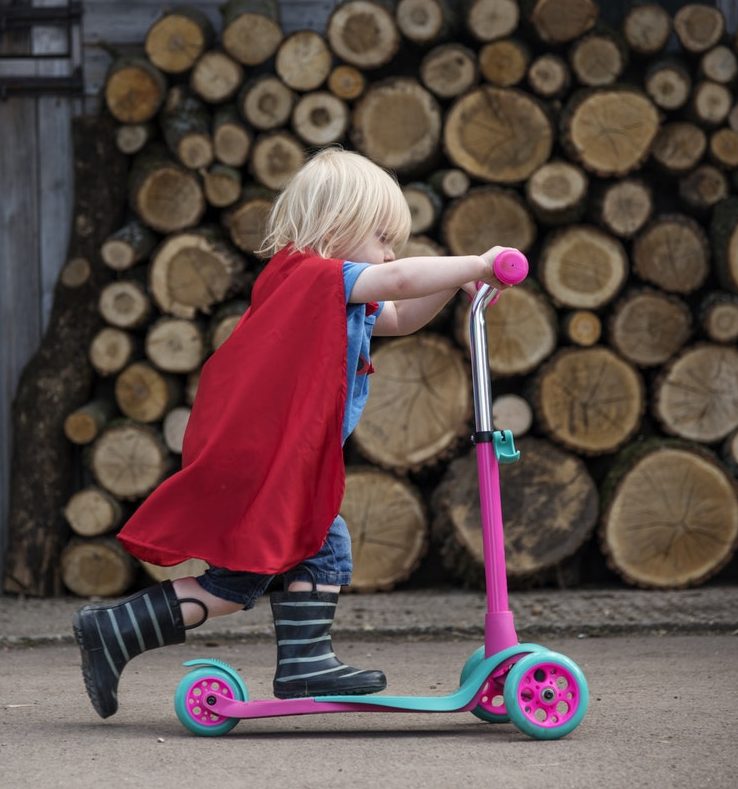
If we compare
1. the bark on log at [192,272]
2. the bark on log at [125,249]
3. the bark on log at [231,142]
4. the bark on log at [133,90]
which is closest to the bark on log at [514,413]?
the bark on log at [192,272]

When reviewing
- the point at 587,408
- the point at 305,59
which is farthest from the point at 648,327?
the point at 305,59

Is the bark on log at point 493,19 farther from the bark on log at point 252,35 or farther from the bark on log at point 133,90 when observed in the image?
the bark on log at point 133,90

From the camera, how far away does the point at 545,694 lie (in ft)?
7.55

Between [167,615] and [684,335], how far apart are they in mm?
2488

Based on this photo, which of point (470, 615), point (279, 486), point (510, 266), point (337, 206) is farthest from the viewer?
point (470, 615)

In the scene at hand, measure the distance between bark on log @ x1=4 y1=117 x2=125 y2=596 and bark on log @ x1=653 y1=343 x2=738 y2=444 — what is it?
1938 mm

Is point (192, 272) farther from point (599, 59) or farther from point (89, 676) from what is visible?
point (89, 676)

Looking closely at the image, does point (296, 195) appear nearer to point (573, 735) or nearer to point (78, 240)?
point (573, 735)

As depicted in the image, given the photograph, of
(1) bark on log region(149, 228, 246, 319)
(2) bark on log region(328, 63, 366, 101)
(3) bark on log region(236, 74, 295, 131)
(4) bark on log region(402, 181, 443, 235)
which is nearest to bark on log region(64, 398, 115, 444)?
(1) bark on log region(149, 228, 246, 319)

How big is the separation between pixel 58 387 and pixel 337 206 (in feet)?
7.60

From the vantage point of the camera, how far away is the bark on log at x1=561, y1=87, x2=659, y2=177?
440 cm

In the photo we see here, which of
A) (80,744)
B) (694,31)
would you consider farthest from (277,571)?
(694,31)

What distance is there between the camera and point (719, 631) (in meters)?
3.81

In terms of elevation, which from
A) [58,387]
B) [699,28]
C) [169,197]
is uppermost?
[699,28]
